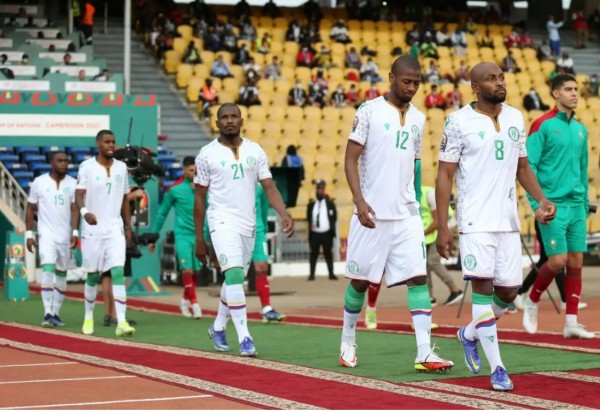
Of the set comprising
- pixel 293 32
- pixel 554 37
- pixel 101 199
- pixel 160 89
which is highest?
pixel 554 37

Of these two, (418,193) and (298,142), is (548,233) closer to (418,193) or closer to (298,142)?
(418,193)

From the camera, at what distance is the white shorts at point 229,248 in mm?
11555

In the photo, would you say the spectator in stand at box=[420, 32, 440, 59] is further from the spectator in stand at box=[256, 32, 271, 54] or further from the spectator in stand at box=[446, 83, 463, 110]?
the spectator in stand at box=[256, 32, 271, 54]

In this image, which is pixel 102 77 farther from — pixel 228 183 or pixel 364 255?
pixel 364 255

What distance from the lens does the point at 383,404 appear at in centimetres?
804

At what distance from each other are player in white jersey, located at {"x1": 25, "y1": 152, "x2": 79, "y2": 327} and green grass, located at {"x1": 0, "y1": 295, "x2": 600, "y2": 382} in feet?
1.53

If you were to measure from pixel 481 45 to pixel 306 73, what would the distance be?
6874 mm

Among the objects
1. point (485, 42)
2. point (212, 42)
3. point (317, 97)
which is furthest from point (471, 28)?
point (212, 42)

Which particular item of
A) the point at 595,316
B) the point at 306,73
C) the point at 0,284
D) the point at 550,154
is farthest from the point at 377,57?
the point at 550,154

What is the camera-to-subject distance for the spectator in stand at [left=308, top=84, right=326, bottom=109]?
34094mm

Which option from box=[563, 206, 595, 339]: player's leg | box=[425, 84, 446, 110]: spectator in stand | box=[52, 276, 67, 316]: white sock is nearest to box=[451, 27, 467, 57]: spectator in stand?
box=[425, 84, 446, 110]: spectator in stand

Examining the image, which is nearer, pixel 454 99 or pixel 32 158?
pixel 32 158

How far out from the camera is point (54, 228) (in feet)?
54.6

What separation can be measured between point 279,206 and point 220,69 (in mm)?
22657
